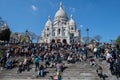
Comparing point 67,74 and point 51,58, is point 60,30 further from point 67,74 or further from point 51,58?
point 67,74

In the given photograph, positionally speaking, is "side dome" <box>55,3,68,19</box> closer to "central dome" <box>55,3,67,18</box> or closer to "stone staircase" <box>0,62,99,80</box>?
"central dome" <box>55,3,67,18</box>

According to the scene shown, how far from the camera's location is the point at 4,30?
81.2 m

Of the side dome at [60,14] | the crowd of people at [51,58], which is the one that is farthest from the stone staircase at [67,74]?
the side dome at [60,14]

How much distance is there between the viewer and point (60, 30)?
124 metres

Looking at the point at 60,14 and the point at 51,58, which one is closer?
the point at 51,58

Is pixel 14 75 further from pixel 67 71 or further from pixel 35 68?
pixel 67 71

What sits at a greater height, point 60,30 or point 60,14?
point 60,14

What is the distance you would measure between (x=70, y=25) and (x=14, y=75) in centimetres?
10733

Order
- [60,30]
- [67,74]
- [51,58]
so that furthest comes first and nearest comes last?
[60,30]
[51,58]
[67,74]

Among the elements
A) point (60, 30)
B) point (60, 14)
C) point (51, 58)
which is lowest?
point (51, 58)

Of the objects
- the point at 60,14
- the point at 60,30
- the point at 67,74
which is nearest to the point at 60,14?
the point at 60,14

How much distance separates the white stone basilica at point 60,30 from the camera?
120 metres

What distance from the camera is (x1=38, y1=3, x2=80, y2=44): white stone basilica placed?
12044 cm

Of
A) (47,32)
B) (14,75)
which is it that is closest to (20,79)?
(14,75)
